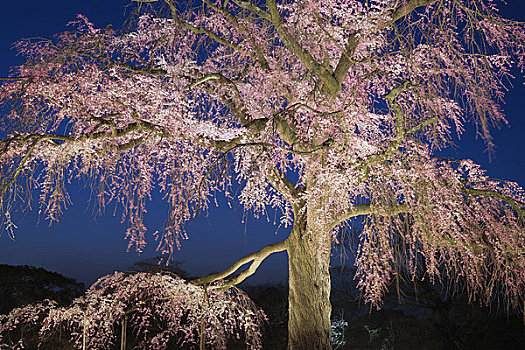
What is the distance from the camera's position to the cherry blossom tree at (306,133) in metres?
3.82

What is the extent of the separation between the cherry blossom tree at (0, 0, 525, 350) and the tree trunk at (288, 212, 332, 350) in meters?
0.02

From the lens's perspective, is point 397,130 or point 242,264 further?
point 242,264

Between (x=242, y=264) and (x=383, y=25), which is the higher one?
(x=383, y=25)

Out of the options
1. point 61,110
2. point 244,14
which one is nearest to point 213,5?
point 244,14

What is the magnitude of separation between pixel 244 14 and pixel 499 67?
2981 millimetres

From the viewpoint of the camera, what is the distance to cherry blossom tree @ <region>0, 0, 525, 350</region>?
150 inches

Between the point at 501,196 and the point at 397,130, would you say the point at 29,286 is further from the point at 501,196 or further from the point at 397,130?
the point at 501,196

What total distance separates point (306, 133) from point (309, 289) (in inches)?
71.1

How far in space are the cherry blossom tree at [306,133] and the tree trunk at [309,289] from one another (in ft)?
0.05

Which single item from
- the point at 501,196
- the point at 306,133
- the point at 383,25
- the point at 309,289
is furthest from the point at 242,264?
the point at 383,25

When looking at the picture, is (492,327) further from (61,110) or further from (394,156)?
(61,110)

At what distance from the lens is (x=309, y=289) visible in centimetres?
495

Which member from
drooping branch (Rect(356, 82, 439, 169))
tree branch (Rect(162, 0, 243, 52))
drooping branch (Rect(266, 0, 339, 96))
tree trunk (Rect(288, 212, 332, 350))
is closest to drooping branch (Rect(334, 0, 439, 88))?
drooping branch (Rect(266, 0, 339, 96))

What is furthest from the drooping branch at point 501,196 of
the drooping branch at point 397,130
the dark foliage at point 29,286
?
the dark foliage at point 29,286
